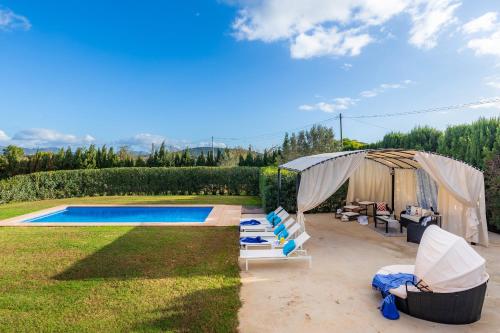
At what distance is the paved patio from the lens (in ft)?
14.4

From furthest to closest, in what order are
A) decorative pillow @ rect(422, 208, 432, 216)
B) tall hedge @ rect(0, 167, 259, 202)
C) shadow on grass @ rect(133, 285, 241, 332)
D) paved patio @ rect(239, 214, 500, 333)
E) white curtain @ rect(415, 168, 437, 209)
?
tall hedge @ rect(0, 167, 259, 202)
white curtain @ rect(415, 168, 437, 209)
decorative pillow @ rect(422, 208, 432, 216)
paved patio @ rect(239, 214, 500, 333)
shadow on grass @ rect(133, 285, 241, 332)

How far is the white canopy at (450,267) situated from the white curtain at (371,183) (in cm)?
917

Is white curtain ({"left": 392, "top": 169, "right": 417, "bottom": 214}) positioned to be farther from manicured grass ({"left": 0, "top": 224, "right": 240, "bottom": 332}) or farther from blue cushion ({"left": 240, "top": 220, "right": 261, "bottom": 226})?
manicured grass ({"left": 0, "top": 224, "right": 240, "bottom": 332})

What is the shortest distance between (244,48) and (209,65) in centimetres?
548

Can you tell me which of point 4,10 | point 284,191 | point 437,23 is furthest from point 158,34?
point 437,23

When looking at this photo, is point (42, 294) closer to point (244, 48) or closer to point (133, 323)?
point (133, 323)

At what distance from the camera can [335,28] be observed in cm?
1273

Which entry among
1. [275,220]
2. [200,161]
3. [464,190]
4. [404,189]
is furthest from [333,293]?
[200,161]

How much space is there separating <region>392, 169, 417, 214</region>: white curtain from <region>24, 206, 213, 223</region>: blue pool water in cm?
859

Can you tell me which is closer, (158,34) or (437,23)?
(437,23)

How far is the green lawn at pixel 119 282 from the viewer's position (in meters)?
4.49

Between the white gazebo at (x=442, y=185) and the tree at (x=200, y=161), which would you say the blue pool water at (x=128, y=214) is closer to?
the white gazebo at (x=442, y=185)

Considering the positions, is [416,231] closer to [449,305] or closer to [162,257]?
[449,305]

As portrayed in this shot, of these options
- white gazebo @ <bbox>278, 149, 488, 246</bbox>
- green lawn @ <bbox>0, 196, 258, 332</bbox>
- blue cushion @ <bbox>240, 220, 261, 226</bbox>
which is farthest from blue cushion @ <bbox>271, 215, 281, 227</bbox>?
white gazebo @ <bbox>278, 149, 488, 246</bbox>
